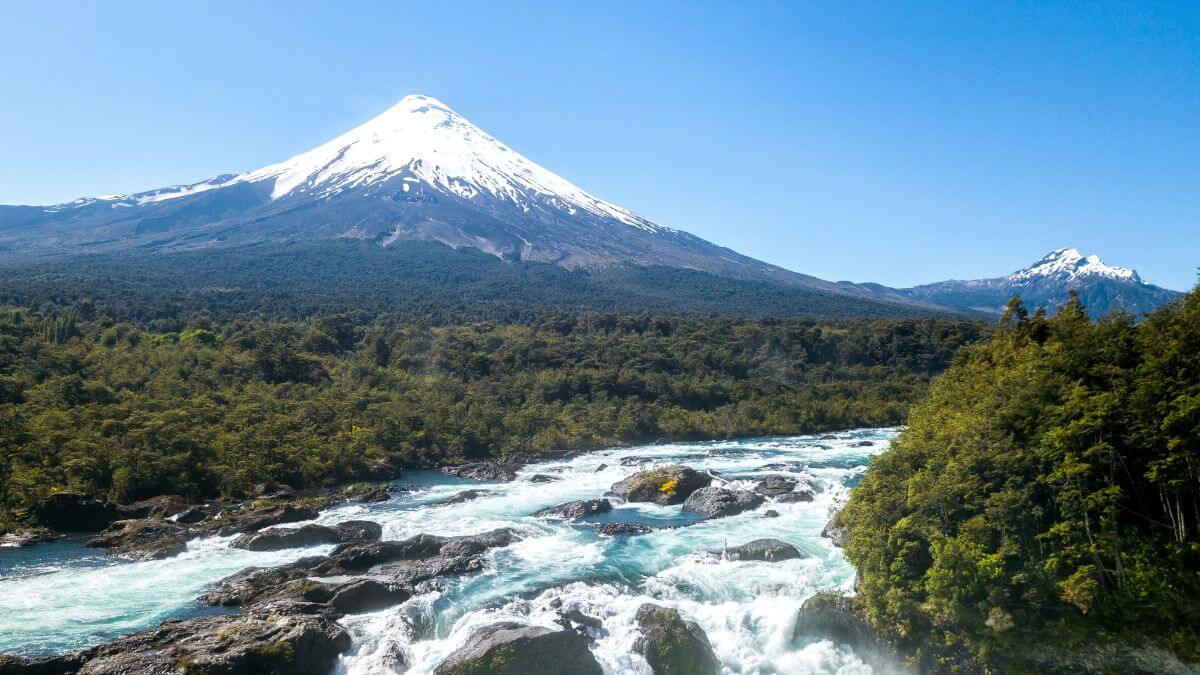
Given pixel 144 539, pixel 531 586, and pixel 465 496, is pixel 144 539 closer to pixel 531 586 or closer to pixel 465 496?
pixel 465 496

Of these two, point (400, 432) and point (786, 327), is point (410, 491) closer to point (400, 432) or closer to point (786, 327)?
point (400, 432)

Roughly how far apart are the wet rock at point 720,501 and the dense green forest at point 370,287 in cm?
5074

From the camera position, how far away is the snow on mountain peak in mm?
157500

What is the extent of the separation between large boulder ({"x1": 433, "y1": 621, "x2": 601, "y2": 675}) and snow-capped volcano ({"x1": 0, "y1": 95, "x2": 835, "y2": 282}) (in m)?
115

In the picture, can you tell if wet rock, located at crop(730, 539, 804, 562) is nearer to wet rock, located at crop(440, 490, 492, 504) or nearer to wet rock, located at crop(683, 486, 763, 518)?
wet rock, located at crop(683, 486, 763, 518)

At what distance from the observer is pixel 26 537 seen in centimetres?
1956

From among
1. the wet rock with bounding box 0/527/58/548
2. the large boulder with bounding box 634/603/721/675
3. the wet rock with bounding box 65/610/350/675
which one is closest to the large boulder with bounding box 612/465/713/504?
the large boulder with bounding box 634/603/721/675

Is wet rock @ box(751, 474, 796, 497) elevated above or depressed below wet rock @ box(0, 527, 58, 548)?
above

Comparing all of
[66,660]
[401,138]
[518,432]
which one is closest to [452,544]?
[66,660]

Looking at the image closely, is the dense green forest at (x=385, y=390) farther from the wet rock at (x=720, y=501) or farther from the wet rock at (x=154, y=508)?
the wet rock at (x=720, y=501)

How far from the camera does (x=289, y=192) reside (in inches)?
6088

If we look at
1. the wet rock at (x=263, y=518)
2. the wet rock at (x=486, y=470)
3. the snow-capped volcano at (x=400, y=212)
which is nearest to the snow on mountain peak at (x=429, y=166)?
the snow-capped volcano at (x=400, y=212)

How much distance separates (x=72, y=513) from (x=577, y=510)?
1650 centimetres

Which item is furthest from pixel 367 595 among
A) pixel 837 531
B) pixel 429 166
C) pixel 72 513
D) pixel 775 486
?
pixel 429 166
